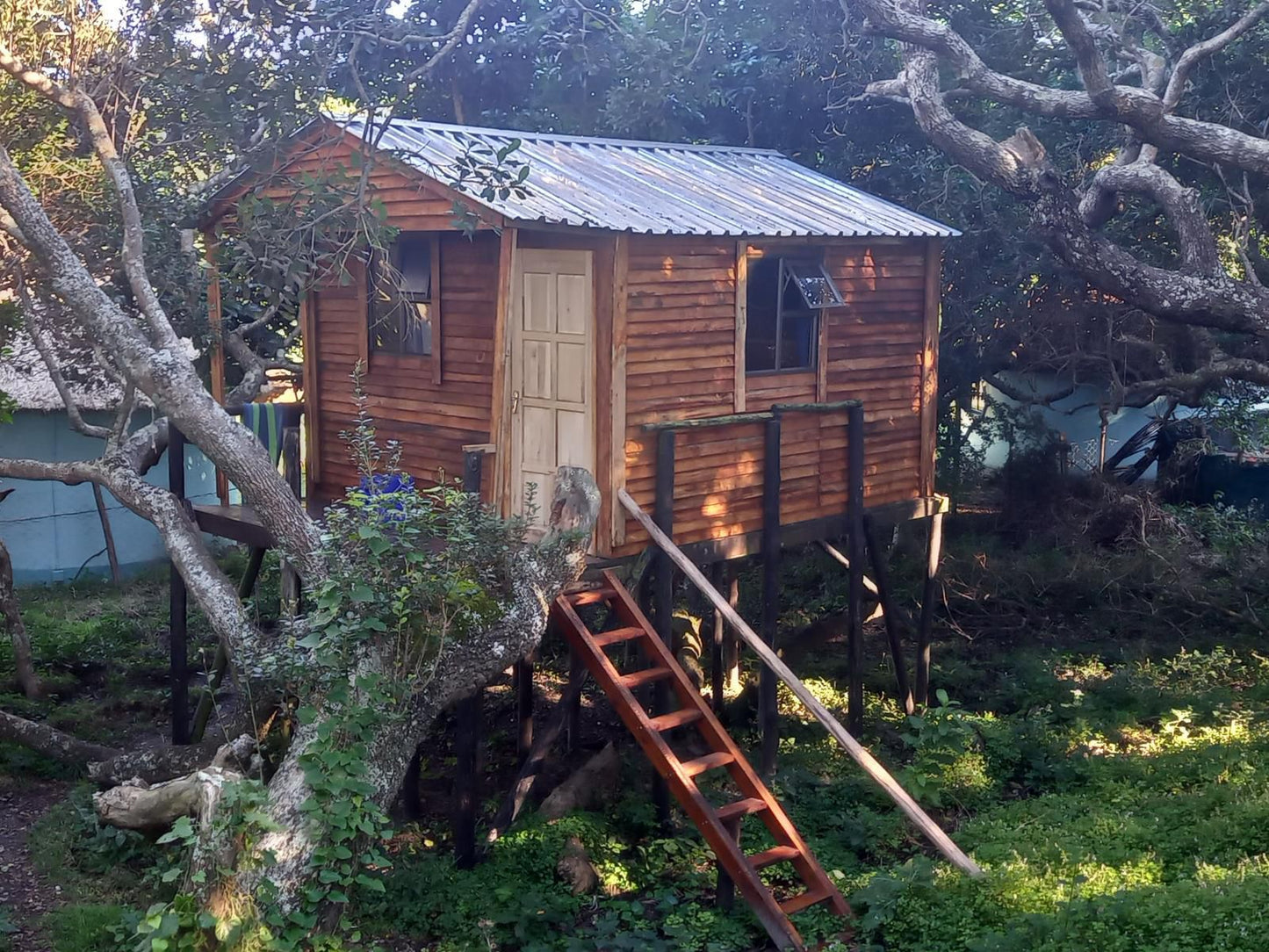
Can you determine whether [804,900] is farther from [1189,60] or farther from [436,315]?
[1189,60]

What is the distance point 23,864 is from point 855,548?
23.0 ft

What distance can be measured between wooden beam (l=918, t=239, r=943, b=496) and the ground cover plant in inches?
95.2

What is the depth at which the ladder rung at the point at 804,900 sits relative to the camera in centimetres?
799

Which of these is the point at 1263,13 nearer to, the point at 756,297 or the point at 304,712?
the point at 756,297

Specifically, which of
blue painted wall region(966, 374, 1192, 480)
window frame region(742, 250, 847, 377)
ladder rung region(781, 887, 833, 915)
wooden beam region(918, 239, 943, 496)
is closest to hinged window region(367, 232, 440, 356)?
window frame region(742, 250, 847, 377)

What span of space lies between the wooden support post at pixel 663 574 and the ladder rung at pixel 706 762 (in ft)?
3.22

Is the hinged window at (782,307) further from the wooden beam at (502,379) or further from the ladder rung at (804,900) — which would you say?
the ladder rung at (804,900)

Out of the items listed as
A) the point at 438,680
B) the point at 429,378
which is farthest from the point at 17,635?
the point at 438,680

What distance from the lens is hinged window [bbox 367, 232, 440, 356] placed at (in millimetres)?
9758

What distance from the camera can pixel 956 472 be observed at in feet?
59.0

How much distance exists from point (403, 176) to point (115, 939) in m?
5.38

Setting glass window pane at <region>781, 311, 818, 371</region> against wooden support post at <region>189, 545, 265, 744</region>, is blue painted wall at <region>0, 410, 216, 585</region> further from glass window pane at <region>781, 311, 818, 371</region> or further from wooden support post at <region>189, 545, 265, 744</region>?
glass window pane at <region>781, 311, 818, 371</region>

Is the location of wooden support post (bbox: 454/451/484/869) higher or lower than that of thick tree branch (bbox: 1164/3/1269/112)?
lower

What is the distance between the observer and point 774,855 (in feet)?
27.0
